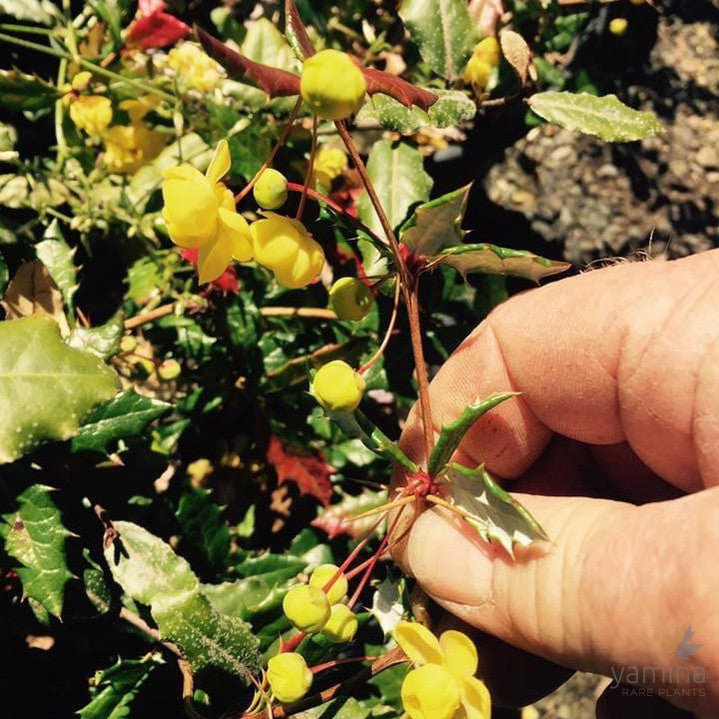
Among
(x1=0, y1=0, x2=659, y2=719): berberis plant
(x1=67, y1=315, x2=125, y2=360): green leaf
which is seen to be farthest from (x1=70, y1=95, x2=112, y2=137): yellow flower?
(x1=67, y1=315, x2=125, y2=360): green leaf

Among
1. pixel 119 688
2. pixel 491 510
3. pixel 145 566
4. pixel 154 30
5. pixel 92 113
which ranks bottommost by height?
pixel 119 688

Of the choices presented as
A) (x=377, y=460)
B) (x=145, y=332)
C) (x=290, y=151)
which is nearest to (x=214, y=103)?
(x=290, y=151)

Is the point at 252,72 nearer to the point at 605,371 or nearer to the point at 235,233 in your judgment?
the point at 235,233

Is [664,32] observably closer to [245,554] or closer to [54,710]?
[245,554]

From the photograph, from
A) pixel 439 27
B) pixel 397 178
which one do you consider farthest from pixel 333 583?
pixel 439 27

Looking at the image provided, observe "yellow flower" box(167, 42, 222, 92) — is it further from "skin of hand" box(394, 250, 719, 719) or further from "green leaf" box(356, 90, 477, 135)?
"skin of hand" box(394, 250, 719, 719)

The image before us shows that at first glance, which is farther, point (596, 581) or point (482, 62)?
point (482, 62)
